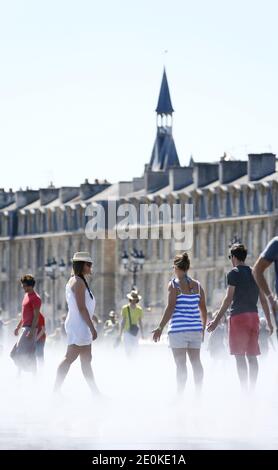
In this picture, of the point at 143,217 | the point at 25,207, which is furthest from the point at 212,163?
the point at 25,207

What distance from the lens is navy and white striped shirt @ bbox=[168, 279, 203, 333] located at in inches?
A: 733

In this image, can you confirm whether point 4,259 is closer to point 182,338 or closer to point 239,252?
point 182,338

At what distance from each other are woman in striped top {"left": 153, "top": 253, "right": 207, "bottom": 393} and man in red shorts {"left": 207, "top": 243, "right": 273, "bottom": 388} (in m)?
0.30

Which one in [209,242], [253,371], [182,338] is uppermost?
[209,242]

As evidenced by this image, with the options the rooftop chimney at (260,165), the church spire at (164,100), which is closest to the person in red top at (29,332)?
the rooftop chimney at (260,165)

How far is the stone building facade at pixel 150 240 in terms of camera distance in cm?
10206

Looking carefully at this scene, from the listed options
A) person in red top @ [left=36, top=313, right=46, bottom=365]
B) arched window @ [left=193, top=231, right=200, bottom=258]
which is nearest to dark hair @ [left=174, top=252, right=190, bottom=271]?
person in red top @ [left=36, top=313, right=46, bottom=365]

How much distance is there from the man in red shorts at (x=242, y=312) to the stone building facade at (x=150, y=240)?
244 feet

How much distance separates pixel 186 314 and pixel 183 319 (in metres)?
0.07

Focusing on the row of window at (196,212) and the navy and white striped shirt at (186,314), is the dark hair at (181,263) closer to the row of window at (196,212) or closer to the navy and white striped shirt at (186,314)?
the navy and white striped shirt at (186,314)

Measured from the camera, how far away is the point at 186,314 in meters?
18.7

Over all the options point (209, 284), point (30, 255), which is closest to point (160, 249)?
point (209, 284)

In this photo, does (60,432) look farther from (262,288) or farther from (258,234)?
(258,234)
